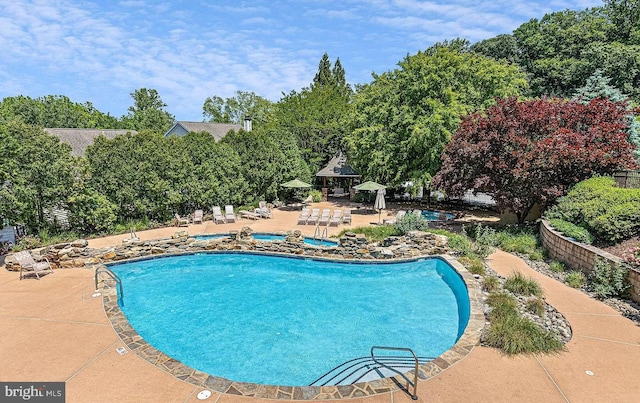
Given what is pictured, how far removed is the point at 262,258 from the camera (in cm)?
1352

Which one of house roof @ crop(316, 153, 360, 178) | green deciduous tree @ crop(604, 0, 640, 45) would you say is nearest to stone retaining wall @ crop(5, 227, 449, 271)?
house roof @ crop(316, 153, 360, 178)

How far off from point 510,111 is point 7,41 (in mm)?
19655

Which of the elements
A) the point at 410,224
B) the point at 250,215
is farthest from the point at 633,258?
the point at 250,215

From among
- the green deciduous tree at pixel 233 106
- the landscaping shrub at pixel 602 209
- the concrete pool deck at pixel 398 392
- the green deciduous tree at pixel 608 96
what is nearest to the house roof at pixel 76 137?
the concrete pool deck at pixel 398 392

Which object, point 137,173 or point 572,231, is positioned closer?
point 572,231

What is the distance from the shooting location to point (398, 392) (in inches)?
201

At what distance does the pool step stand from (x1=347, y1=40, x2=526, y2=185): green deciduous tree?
47.6 ft

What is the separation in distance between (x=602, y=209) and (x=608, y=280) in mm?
3256

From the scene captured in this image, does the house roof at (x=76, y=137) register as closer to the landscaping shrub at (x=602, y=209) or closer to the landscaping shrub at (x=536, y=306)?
the landscaping shrub at (x=536, y=306)

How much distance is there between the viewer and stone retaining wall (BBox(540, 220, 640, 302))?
816 cm

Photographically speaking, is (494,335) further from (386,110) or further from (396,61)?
(396,61)

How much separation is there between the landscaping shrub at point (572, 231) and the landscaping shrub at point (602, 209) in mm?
275

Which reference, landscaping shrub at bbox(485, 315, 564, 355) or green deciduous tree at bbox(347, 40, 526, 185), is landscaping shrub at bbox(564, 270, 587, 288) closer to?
landscaping shrub at bbox(485, 315, 564, 355)

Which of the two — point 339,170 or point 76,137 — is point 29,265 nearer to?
point 76,137
